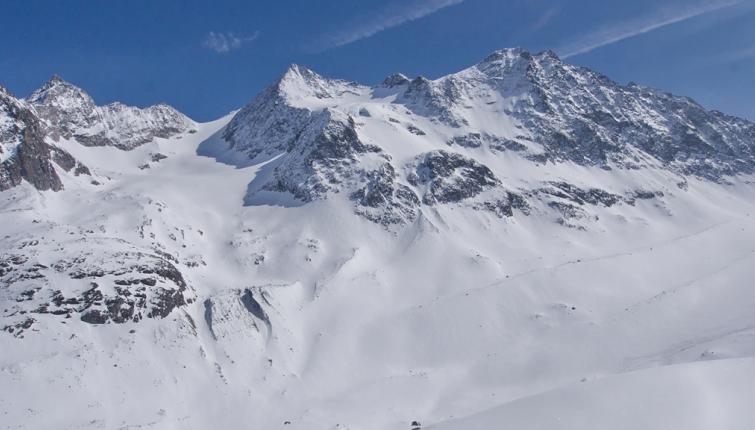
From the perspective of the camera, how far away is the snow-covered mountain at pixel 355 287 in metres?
75.1

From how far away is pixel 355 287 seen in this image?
362 ft

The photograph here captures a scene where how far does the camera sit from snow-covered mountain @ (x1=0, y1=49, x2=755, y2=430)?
7512 centimetres

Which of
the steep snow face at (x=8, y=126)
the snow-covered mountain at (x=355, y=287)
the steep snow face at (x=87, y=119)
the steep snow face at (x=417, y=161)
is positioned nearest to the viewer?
the snow-covered mountain at (x=355, y=287)

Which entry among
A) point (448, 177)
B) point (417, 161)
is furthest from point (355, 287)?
point (417, 161)

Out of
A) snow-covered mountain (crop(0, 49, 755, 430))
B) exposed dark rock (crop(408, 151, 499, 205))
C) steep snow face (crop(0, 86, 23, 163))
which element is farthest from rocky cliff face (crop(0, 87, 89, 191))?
exposed dark rock (crop(408, 151, 499, 205))

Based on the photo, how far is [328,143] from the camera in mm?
151125

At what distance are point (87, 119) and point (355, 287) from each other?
384ft

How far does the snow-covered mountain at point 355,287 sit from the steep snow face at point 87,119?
110cm

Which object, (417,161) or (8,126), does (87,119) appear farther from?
(417,161)

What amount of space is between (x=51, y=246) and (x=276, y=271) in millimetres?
36083

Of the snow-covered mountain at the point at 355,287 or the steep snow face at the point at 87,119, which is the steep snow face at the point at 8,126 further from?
the steep snow face at the point at 87,119

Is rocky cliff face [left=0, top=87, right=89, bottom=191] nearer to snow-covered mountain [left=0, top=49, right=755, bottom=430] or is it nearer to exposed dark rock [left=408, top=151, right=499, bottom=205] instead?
snow-covered mountain [left=0, top=49, right=755, bottom=430]

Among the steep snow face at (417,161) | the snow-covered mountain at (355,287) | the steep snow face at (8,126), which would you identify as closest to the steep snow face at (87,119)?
the snow-covered mountain at (355,287)

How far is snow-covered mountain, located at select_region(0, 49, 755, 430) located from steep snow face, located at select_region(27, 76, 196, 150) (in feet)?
3.62
